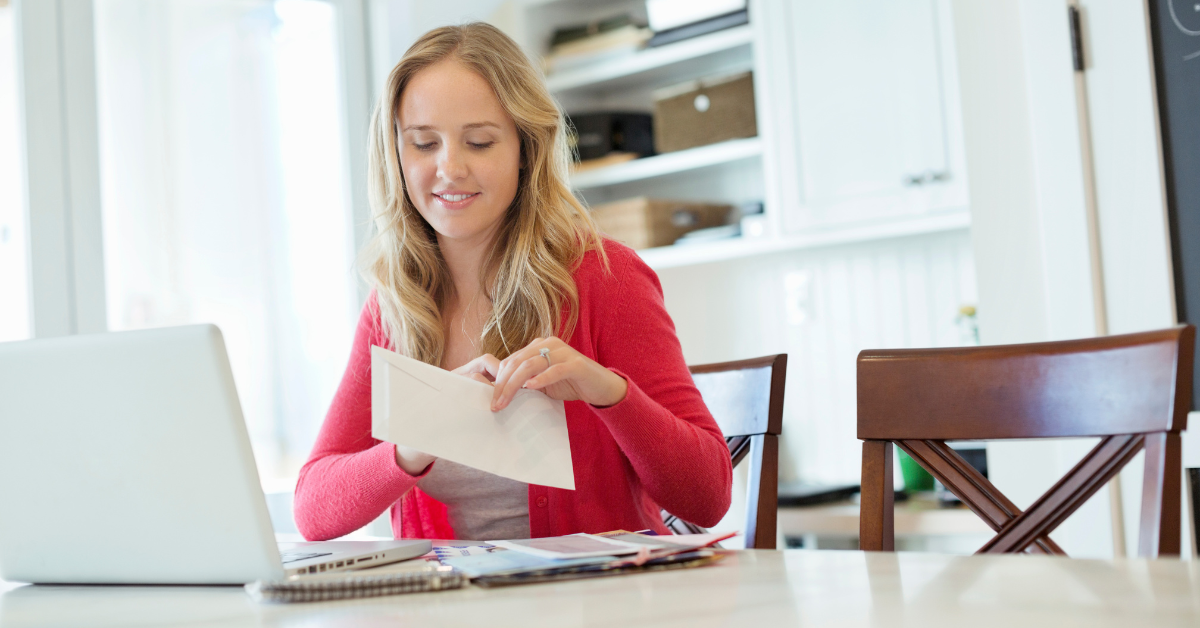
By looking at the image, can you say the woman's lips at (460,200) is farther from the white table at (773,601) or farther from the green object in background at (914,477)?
the green object in background at (914,477)

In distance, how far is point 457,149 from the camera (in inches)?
53.5

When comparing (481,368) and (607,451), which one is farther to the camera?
(607,451)

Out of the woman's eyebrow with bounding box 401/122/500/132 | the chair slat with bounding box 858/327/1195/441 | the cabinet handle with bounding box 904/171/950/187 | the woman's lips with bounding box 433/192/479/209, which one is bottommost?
the chair slat with bounding box 858/327/1195/441

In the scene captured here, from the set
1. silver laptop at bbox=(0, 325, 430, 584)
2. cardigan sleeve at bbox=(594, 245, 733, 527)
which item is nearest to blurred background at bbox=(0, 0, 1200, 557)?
cardigan sleeve at bbox=(594, 245, 733, 527)

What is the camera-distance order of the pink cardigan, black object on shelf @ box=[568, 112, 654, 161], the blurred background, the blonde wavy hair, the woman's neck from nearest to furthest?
1. the pink cardigan
2. the blonde wavy hair
3. the woman's neck
4. the blurred background
5. black object on shelf @ box=[568, 112, 654, 161]

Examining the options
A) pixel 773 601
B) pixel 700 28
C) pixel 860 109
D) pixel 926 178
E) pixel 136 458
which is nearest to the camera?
pixel 773 601

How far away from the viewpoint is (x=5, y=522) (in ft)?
2.91

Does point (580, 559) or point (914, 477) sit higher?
point (580, 559)

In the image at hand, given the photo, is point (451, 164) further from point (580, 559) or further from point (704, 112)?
point (704, 112)

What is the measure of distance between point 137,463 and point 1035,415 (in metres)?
0.83

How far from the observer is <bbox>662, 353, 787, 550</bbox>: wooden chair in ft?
4.14

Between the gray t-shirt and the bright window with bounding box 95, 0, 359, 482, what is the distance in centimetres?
144

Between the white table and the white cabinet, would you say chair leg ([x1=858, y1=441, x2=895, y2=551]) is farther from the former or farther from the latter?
the white cabinet

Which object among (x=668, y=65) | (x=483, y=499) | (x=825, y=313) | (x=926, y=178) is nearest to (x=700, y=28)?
(x=668, y=65)
